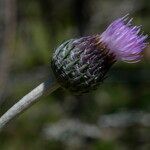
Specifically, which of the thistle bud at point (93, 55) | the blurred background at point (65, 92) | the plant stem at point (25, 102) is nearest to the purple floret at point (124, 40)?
the thistle bud at point (93, 55)

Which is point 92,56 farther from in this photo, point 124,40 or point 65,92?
point 65,92

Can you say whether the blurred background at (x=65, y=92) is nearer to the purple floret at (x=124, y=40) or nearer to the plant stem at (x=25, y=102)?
the purple floret at (x=124, y=40)

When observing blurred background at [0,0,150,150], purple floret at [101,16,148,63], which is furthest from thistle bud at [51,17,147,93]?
blurred background at [0,0,150,150]

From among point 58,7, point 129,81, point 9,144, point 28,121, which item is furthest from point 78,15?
point 9,144

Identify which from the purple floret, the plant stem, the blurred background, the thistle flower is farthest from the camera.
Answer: the blurred background

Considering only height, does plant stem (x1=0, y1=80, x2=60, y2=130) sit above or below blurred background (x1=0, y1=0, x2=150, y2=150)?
above

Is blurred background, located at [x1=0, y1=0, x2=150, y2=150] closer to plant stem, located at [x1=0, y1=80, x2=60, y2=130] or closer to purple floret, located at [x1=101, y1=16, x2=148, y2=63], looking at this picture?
purple floret, located at [x1=101, y1=16, x2=148, y2=63]

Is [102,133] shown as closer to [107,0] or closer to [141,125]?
[141,125]
